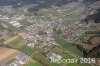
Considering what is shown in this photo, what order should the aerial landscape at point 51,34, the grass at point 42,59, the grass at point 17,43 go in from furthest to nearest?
the grass at point 17,43
the aerial landscape at point 51,34
the grass at point 42,59

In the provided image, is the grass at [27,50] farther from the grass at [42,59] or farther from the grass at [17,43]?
the grass at [42,59]

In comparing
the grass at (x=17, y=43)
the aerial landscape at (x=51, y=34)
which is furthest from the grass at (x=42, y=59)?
the grass at (x=17, y=43)

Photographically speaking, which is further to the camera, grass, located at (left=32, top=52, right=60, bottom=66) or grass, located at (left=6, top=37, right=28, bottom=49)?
grass, located at (left=6, top=37, right=28, bottom=49)

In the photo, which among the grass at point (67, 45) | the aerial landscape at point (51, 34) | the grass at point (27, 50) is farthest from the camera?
the grass at point (27, 50)

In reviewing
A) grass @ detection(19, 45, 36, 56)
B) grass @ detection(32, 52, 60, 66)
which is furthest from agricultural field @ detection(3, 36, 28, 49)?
grass @ detection(32, 52, 60, 66)

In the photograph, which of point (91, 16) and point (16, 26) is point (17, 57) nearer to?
point (16, 26)

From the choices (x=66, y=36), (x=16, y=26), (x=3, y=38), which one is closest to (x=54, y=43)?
(x=66, y=36)

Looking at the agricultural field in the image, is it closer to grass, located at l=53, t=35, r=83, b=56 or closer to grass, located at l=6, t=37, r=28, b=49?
grass, located at l=6, t=37, r=28, b=49

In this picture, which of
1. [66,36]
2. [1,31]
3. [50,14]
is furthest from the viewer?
[50,14]

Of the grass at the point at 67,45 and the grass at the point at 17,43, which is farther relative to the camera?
the grass at the point at 17,43
